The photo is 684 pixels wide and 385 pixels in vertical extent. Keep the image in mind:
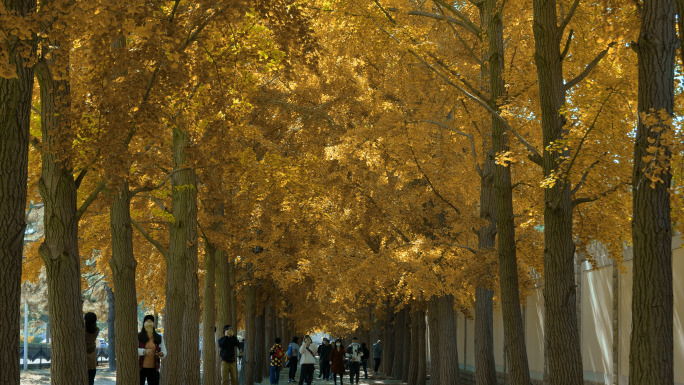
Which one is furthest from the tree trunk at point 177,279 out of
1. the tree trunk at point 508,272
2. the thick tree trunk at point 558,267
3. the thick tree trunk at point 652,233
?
the thick tree trunk at point 652,233

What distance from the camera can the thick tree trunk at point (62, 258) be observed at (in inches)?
395

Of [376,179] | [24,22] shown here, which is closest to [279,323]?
[376,179]

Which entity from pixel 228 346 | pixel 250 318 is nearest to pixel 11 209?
pixel 228 346

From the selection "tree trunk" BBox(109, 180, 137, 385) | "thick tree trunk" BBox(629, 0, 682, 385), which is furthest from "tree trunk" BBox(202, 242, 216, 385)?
"thick tree trunk" BBox(629, 0, 682, 385)

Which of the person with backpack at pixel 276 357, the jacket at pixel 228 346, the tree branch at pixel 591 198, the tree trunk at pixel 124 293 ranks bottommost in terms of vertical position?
the person with backpack at pixel 276 357

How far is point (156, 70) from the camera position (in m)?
10.4

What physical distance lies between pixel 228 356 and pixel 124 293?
7.58m

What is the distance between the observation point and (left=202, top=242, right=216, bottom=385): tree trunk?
19.2m

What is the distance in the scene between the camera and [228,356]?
2002cm

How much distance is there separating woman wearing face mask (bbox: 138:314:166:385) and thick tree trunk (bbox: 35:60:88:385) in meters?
4.17

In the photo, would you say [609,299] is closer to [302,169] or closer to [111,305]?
[302,169]

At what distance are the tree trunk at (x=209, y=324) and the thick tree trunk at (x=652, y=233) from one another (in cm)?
1321

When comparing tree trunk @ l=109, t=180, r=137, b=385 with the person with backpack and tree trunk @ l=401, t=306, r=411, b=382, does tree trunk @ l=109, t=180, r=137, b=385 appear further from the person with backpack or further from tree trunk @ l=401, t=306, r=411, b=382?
tree trunk @ l=401, t=306, r=411, b=382

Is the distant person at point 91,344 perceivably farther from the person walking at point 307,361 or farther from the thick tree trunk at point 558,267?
the person walking at point 307,361
